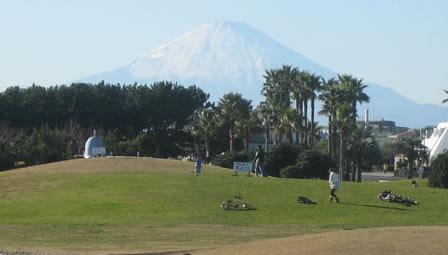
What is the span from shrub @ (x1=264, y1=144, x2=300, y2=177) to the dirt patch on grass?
51608 mm

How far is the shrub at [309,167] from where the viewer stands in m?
72.3

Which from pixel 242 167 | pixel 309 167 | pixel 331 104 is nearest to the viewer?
pixel 242 167

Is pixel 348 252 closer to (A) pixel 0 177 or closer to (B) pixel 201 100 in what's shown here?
(A) pixel 0 177

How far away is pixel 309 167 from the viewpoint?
7212 cm

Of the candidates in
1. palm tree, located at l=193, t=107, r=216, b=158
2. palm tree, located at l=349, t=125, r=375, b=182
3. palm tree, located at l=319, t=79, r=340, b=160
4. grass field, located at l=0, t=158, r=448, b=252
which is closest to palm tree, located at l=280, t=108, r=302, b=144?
palm tree, located at l=319, t=79, r=340, b=160

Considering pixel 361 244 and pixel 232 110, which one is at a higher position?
pixel 232 110

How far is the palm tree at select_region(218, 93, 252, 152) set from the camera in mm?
105750

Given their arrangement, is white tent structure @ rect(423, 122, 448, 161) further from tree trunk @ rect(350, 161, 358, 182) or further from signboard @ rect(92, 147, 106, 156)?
signboard @ rect(92, 147, 106, 156)

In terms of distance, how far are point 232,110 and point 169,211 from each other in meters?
65.0

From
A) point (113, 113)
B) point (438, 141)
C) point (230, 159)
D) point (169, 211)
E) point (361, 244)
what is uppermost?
point (438, 141)

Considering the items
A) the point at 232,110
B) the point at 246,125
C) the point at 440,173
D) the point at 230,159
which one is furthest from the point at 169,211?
the point at 232,110

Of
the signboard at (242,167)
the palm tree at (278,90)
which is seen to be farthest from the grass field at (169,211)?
the palm tree at (278,90)

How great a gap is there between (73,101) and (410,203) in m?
79.2

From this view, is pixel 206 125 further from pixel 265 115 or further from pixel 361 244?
pixel 361 244
